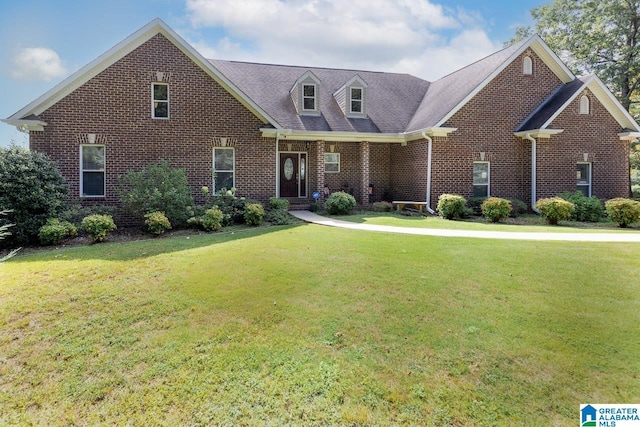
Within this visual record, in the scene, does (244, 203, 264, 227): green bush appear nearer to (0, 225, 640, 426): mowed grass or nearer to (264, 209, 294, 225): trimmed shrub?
(264, 209, 294, 225): trimmed shrub

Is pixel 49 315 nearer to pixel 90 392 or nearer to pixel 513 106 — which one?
pixel 90 392

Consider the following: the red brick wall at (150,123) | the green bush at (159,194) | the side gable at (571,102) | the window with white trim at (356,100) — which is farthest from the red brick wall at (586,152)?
the green bush at (159,194)

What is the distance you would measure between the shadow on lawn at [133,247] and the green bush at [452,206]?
6.64 metres

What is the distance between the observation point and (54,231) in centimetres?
998

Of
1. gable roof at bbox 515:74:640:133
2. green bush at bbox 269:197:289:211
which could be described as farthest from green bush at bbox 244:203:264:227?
gable roof at bbox 515:74:640:133

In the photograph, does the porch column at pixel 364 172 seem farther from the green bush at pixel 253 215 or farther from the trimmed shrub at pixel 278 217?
the green bush at pixel 253 215

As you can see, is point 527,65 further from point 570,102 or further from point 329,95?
point 329,95

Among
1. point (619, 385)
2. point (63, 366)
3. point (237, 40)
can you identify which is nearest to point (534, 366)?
point (619, 385)

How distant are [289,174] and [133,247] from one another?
939cm

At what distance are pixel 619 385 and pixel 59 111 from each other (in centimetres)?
1536

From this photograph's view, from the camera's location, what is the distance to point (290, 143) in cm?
1728

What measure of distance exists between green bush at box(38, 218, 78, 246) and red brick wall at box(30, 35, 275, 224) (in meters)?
2.82

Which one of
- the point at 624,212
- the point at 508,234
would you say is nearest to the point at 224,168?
the point at 508,234

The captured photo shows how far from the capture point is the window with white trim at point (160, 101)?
13.6 metres
